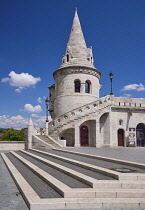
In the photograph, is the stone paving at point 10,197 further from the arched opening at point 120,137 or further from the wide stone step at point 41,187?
the arched opening at point 120,137

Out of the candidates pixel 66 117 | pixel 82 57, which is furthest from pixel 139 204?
pixel 82 57

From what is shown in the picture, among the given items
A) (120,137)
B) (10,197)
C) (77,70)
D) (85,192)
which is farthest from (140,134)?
(10,197)

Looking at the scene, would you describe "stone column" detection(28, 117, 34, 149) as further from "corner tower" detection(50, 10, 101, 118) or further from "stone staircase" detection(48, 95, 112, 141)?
"corner tower" detection(50, 10, 101, 118)

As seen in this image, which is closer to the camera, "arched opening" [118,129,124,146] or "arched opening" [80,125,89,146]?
"arched opening" [80,125,89,146]

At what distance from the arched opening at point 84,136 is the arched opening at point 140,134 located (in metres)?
6.40

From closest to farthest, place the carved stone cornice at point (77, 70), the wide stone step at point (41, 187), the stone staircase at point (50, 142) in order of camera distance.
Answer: the wide stone step at point (41, 187), the stone staircase at point (50, 142), the carved stone cornice at point (77, 70)

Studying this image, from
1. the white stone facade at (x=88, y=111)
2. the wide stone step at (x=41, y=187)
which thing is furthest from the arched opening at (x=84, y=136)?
the wide stone step at (x=41, y=187)

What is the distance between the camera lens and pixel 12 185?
25.0 feet

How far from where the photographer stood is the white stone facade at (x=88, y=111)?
22.3 meters

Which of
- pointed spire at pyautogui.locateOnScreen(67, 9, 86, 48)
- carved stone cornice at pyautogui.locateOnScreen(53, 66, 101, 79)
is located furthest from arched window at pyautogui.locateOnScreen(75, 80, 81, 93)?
pointed spire at pyautogui.locateOnScreen(67, 9, 86, 48)

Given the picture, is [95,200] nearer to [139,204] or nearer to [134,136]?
[139,204]

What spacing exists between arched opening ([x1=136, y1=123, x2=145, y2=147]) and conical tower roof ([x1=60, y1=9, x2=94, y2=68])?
33.0ft

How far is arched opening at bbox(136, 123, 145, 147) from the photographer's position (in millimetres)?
25973

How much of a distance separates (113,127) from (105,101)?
3.22 metres
